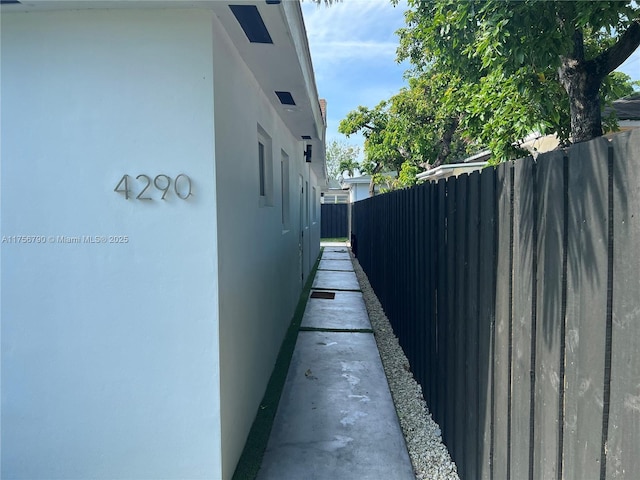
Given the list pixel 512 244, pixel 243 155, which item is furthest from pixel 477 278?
pixel 243 155

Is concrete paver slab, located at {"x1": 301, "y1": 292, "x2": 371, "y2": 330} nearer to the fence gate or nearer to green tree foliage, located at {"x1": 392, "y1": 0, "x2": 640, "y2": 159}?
green tree foliage, located at {"x1": 392, "y1": 0, "x2": 640, "y2": 159}

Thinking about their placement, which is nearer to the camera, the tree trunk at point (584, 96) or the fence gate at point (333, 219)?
the tree trunk at point (584, 96)

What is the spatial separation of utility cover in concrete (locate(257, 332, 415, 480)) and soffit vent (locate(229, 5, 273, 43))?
323 centimetres

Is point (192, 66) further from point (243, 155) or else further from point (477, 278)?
point (477, 278)

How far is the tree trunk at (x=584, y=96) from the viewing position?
4652 millimetres

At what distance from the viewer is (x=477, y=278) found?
2.66 meters

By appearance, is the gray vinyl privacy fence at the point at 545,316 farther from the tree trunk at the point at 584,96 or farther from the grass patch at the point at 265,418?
→ the tree trunk at the point at 584,96

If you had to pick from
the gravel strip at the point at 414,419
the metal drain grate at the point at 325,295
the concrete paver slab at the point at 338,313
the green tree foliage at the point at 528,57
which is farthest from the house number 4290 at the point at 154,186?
the metal drain grate at the point at 325,295

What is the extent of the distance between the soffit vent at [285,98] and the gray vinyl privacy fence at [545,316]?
2.19 m

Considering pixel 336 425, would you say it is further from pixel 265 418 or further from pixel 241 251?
pixel 241 251

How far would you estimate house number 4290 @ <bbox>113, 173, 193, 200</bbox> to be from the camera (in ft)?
8.55

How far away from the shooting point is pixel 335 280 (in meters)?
11.8

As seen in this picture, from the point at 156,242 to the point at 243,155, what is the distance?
3.80 feet

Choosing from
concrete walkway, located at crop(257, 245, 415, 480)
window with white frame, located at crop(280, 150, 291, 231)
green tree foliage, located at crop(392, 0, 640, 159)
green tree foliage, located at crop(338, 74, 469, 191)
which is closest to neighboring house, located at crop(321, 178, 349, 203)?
green tree foliage, located at crop(338, 74, 469, 191)
